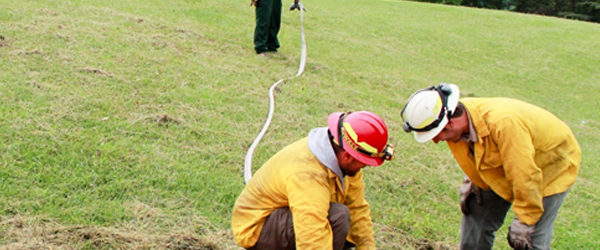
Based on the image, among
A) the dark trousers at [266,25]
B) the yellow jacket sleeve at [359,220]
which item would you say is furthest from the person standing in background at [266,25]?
the yellow jacket sleeve at [359,220]

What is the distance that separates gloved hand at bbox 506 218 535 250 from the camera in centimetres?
274

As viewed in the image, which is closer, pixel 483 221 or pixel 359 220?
pixel 359 220

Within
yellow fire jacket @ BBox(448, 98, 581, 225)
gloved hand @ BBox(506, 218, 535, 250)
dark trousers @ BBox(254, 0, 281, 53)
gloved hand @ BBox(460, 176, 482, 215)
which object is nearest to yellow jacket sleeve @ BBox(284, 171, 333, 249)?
yellow fire jacket @ BBox(448, 98, 581, 225)

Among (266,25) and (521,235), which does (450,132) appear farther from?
(266,25)

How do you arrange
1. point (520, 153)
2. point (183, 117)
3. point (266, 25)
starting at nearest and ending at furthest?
point (520, 153), point (183, 117), point (266, 25)

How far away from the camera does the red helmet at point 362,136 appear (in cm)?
235

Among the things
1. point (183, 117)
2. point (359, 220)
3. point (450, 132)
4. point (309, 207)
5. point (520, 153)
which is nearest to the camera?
point (309, 207)

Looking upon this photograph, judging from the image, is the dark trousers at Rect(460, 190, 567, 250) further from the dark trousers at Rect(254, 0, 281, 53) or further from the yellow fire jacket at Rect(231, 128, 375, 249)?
the dark trousers at Rect(254, 0, 281, 53)

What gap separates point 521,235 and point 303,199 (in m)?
1.25

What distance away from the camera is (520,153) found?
2.54 meters

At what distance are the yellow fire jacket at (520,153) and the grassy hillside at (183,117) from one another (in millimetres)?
907

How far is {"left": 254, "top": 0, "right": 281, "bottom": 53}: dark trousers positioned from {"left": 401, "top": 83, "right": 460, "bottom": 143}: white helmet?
196 inches

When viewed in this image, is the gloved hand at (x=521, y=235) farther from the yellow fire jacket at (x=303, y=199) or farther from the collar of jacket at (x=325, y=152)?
the collar of jacket at (x=325, y=152)

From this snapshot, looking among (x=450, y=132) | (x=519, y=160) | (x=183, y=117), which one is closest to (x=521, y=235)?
(x=519, y=160)
